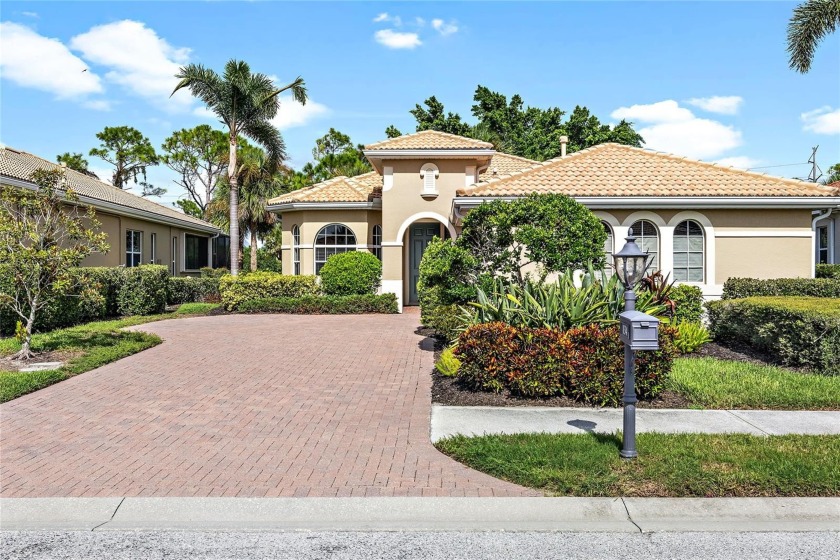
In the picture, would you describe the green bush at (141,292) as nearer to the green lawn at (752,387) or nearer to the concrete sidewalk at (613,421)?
the concrete sidewalk at (613,421)

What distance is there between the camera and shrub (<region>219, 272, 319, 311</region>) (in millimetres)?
20078

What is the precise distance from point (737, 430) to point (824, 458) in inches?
45.4

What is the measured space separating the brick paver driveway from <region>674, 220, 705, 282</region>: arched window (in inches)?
290

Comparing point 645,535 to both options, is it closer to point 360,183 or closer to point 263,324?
point 263,324

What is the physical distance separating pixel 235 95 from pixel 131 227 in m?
6.00

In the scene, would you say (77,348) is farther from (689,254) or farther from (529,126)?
(529,126)

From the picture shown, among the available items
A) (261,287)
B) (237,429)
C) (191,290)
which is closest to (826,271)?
(261,287)

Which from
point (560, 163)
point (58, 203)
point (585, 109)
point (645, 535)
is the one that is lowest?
point (645, 535)

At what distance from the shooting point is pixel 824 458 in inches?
220

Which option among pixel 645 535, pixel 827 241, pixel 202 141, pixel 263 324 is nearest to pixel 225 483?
pixel 645 535

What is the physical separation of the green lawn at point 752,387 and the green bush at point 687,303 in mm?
2533

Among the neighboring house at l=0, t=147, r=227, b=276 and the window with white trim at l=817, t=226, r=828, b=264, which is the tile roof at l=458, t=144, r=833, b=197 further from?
the window with white trim at l=817, t=226, r=828, b=264

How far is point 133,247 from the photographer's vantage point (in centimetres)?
2303

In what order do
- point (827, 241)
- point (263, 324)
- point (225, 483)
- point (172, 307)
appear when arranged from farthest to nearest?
point (827, 241) → point (172, 307) → point (263, 324) → point (225, 483)
